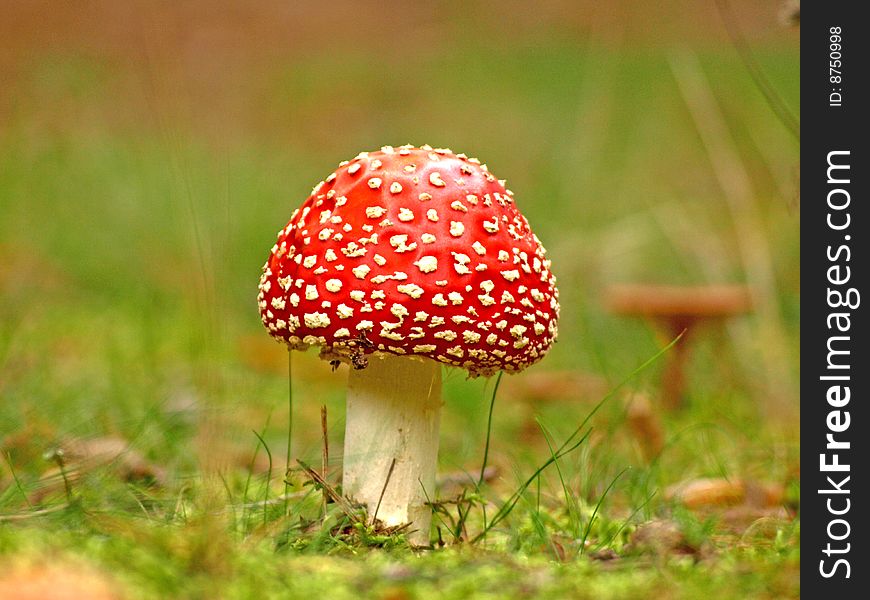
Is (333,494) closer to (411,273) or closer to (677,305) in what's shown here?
(411,273)

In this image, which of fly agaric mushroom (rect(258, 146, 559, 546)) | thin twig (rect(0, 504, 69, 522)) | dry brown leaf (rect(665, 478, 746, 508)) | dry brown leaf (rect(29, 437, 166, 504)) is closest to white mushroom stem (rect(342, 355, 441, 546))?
fly agaric mushroom (rect(258, 146, 559, 546))

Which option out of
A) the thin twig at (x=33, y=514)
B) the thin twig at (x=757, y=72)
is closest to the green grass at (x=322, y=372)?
the thin twig at (x=33, y=514)

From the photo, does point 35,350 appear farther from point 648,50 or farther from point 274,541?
point 648,50

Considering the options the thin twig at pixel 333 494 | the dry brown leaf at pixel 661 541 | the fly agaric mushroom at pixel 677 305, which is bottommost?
the dry brown leaf at pixel 661 541

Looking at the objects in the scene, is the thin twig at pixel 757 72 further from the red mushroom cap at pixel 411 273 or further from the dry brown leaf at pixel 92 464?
the dry brown leaf at pixel 92 464

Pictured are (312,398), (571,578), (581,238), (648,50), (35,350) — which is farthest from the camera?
(648,50)
